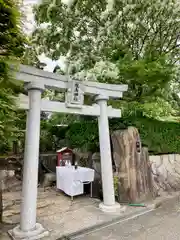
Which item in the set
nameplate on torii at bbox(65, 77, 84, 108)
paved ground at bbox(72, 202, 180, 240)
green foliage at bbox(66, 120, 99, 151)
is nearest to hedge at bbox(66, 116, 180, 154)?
green foliage at bbox(66, 120, 99, 151)

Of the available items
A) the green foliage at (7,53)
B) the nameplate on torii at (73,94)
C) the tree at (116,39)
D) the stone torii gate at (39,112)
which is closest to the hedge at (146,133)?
the tree at (116,39)

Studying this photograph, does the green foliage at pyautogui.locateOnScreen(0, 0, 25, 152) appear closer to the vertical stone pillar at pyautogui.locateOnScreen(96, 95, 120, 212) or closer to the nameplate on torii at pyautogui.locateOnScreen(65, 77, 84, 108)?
the nameplate on torii at pyautogui.locateOnScreen(65, 77, 84, 108)

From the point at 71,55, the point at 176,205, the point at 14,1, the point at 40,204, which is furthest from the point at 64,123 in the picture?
the point at 14,1

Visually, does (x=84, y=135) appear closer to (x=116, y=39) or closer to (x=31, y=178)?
(x=31, y=178)

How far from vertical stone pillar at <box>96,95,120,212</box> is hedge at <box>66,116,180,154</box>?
3.35ft

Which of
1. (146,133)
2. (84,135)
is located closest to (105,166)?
(84,135)

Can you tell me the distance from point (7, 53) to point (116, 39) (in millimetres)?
5305

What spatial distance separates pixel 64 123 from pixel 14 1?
6.13 m

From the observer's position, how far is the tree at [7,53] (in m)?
2.16

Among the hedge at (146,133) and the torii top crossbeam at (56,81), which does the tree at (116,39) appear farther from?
the torii top crossbeam at (56,81)

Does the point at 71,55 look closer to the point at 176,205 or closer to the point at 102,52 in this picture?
the point at 102,52

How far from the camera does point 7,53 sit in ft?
7.69

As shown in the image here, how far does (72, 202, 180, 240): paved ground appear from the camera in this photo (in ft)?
10.7

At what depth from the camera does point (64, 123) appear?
8.11 metres
